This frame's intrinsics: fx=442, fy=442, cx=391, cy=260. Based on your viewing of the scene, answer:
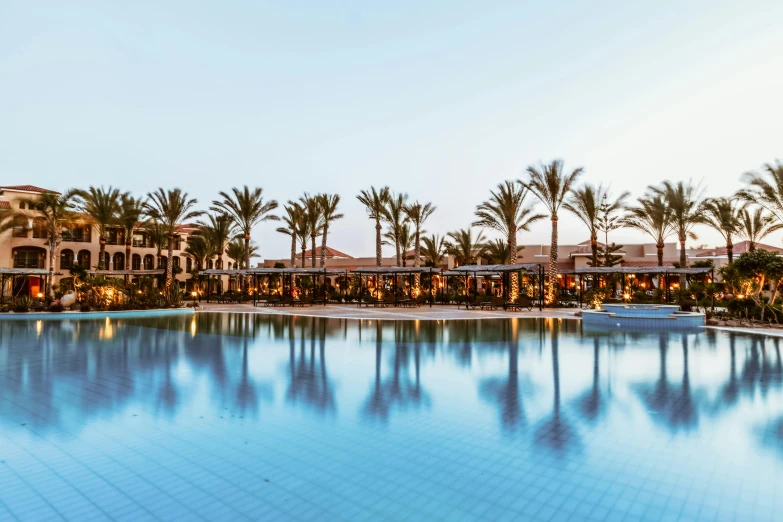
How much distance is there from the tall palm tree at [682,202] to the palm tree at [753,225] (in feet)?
8.66

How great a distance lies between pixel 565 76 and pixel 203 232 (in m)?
30.7

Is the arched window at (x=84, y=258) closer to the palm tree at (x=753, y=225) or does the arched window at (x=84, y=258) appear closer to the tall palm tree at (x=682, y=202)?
the tall palm tree at (x=682, y=202)

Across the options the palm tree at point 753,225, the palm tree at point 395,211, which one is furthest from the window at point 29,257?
the palm tree at point 753,225

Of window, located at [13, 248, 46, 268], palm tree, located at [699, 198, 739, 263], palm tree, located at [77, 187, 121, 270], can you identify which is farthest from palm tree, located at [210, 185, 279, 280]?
palm tree, located at [699, 198, 739, 263]

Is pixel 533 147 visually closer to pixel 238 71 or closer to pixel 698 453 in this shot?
pixel 238 71

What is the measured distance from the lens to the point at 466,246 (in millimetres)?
35219

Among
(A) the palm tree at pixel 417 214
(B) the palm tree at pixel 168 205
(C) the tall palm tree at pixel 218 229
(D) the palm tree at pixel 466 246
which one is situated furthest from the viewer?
(C) the tall palm tree at pixel 218 229

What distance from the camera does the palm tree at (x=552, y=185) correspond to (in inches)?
917

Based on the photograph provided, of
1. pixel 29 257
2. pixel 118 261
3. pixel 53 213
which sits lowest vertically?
pixel 118 261

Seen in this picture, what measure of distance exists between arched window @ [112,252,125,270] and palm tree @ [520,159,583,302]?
3320 centimetres

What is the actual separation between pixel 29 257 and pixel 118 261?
6.25 m

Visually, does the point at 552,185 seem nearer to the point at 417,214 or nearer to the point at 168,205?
the point at 417,214

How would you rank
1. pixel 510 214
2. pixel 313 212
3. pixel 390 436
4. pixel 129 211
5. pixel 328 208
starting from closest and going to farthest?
pixel 390 436 → pixel 510 214 → pixel 328 208 → pixel 313 212 → pixel 129 211

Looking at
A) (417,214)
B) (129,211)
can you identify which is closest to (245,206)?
(129,211)
